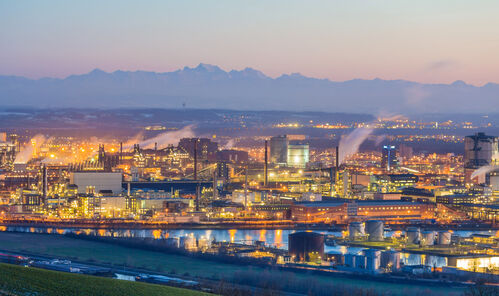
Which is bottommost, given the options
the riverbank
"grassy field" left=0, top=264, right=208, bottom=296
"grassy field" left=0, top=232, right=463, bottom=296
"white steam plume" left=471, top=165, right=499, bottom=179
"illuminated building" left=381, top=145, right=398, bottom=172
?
"grassy field" left=0, top=232, right=463, bottom=296

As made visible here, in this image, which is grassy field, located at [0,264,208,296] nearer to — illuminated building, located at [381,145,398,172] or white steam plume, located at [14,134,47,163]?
white steam plume, located at [14,134,47,163]

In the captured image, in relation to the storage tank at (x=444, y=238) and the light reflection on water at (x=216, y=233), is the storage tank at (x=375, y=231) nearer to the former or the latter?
the light reflection on water at (x=216, y=233)

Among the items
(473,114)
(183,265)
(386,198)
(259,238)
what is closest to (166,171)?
(386,198)

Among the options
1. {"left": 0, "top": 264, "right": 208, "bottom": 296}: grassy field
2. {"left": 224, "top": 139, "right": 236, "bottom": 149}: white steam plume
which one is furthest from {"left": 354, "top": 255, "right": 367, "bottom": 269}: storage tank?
{"left": 224, "top": 139, "right": 236, "bottom": 149}: white steam plume

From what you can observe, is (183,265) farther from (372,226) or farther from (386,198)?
(386,198)

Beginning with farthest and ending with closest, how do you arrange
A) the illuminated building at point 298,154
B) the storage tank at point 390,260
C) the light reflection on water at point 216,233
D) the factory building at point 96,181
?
1. the illuminated building at point 298,154
2. the factory building at point 96,181
3. the light reflection on water at point 216,233
4. the storage tank at point 390,260

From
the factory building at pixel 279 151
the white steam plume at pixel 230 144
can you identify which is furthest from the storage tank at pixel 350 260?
the white steam plume at pixel 230 144
